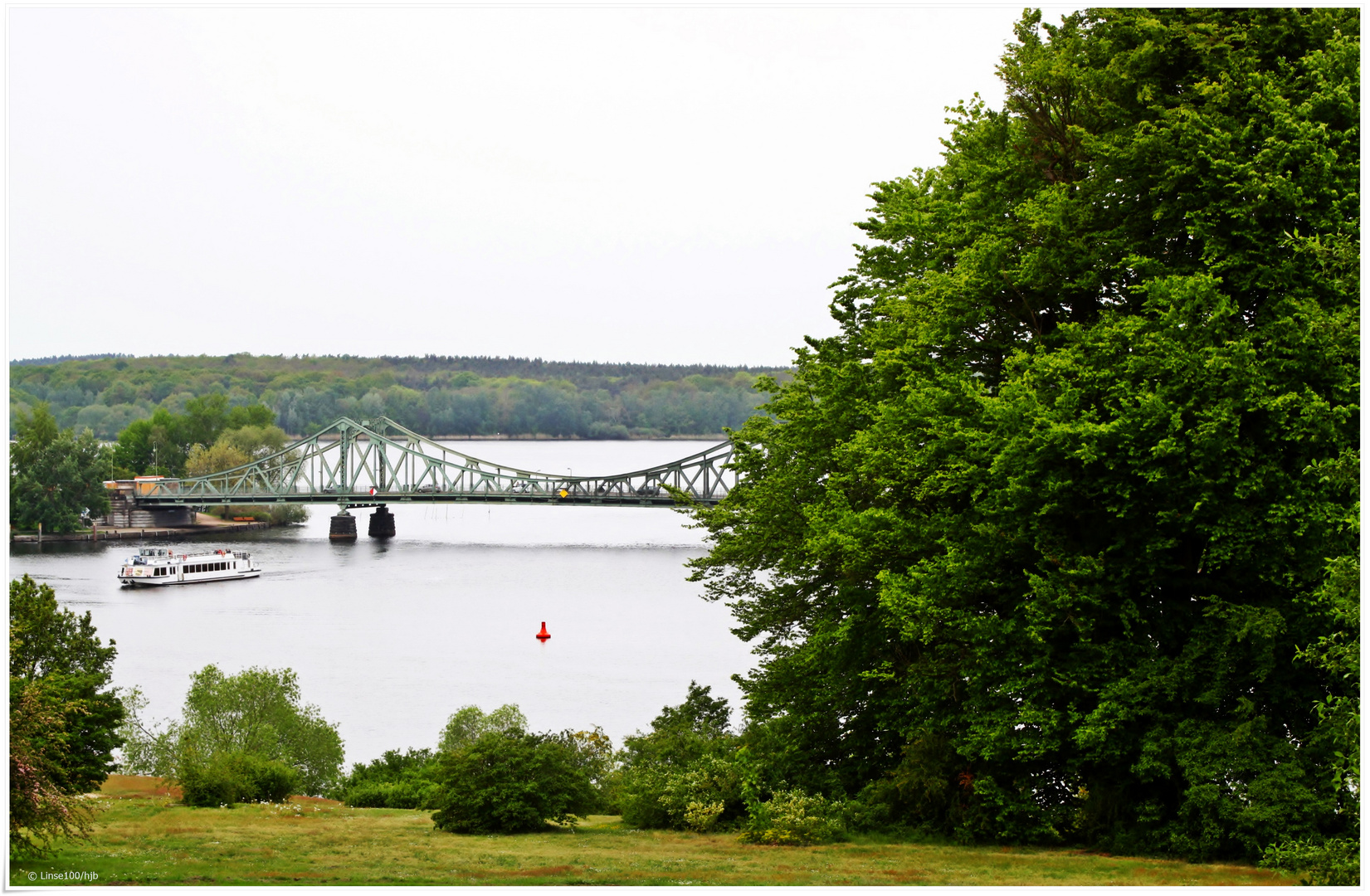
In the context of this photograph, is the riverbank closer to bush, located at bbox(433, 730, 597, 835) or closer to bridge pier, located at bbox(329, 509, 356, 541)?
bridge pier, located at bbox(329, 509, 356, 541)

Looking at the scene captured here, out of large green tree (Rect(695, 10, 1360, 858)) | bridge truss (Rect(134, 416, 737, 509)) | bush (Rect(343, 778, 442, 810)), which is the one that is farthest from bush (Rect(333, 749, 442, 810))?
bridge truss (Rect(134, 416, 737, 509))

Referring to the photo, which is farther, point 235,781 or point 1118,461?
point 235,781

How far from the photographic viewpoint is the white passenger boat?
4981cm

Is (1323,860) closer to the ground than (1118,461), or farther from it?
closer to the ground

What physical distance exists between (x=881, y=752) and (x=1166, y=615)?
11.7ft

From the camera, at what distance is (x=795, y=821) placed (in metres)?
11.5

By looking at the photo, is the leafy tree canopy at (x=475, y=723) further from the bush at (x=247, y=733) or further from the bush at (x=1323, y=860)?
the bush at (x=1323, y=860)

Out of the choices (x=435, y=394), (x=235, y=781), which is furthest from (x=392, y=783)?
(x=435, y=394)

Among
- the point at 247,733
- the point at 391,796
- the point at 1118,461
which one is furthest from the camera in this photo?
the point at 247,733

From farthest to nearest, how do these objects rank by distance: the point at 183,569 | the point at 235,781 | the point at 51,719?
1. the point at 183,569
2. the point at 235,781
3. the point at 51,719

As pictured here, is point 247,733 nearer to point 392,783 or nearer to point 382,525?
point 392,783

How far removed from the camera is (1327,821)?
9523 mm

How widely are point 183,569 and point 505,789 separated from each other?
41.7 meters

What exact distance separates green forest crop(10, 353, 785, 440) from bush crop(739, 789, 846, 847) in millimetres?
63081
